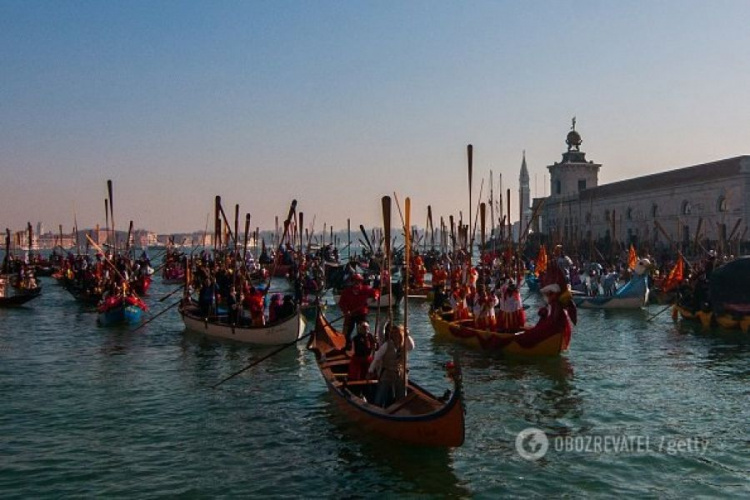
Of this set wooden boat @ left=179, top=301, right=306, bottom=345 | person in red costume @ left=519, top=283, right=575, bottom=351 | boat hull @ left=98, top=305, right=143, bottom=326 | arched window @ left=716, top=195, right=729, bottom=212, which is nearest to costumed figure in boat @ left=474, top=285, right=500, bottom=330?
person in red costume @ left=519, top=283, right=575, bottom=351

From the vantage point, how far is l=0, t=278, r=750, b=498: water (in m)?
10.4

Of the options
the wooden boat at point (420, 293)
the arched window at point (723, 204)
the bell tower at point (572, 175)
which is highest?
the bell tower at point (572, 175)

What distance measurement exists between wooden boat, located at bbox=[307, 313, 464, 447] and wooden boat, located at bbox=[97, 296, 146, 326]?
15404mm

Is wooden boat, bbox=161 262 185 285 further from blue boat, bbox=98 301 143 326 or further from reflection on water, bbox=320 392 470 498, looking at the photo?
reflection on water, bbox=320 392 470 498

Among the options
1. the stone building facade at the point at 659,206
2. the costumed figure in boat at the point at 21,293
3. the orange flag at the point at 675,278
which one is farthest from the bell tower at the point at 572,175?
the costumed figure in boat at the point at 21,293

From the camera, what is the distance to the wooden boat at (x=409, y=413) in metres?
10.6

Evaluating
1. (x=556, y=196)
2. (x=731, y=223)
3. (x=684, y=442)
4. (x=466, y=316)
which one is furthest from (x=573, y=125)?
(x=684, y=442)

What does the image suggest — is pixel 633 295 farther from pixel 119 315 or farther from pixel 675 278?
pixel 119 315

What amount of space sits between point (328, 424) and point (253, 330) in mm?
9089

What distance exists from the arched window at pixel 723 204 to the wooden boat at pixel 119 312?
43.9 metres

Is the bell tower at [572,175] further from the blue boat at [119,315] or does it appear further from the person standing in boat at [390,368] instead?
the person standing in boat at [390,368]

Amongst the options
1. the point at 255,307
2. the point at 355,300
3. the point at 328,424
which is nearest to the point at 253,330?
the point at 255,307

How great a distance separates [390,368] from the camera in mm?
12297

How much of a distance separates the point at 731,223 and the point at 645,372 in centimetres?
4070
